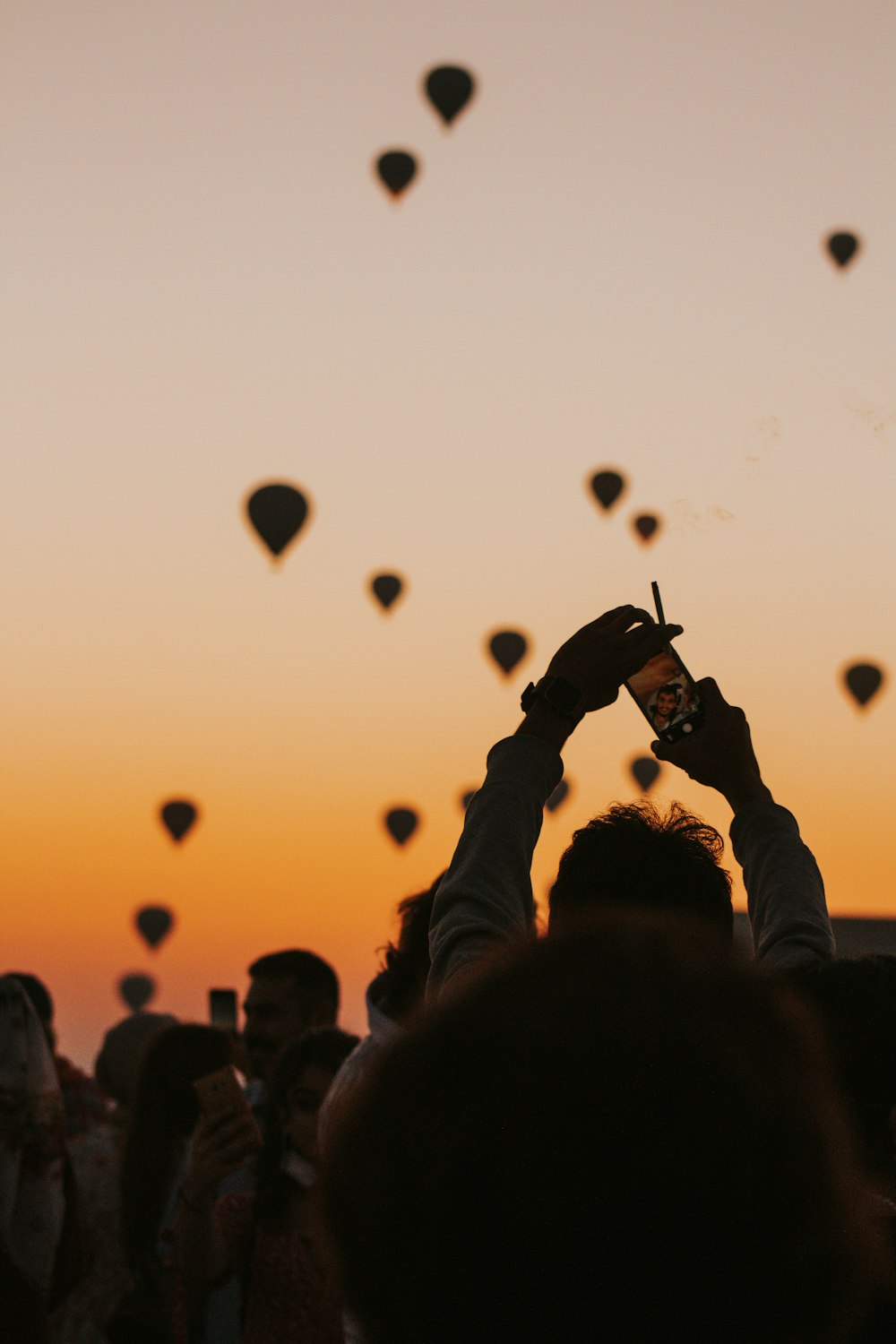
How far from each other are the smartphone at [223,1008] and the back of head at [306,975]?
49cm

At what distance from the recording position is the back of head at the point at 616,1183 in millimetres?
1093

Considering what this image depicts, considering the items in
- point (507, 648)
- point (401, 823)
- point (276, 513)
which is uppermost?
point (276, 513)

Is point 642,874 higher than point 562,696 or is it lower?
lower

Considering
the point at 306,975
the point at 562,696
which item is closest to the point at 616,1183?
the point at 562,696

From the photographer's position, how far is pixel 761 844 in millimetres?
2609

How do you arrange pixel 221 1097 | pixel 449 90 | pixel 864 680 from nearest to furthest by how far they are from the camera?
pixel 221 1097
pixel 449 90
pixel 864 680

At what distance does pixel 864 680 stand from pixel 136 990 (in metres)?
25.9

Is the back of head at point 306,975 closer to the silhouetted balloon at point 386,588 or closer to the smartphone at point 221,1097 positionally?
the smartphone at point 221,1097

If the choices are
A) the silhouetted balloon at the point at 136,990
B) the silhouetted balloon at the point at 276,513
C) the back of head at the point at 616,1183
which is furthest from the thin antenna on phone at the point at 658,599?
the silhouetted balloon at the point at 136,990

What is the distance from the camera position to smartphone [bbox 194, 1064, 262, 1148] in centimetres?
434

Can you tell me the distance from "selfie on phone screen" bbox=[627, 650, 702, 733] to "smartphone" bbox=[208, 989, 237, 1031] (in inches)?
137

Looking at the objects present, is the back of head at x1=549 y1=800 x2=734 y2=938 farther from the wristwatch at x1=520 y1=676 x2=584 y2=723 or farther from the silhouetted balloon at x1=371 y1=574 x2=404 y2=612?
the silhouetted balloon at x1=371 y1=574 x2=404 y2=612

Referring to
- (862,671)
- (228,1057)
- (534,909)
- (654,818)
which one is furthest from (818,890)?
(862,671)

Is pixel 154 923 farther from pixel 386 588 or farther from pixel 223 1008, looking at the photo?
pixel 223 1008
